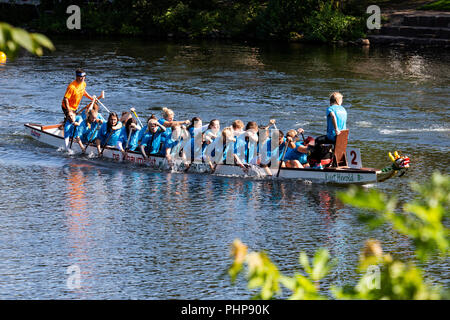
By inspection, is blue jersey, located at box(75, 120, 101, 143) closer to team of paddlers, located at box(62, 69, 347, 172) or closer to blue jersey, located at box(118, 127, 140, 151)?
team of paddlers, located at box(62, 69, 347, 172)

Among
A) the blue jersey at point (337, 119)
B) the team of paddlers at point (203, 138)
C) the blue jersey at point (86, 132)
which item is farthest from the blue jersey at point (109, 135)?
the blue jersey at point (337, 119)

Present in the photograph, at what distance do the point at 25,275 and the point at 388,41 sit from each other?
35869mm

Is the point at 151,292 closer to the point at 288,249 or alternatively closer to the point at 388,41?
the point at 288,249

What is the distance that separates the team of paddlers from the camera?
649 inches

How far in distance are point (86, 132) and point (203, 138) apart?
3.89 m

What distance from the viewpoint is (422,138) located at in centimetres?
2223

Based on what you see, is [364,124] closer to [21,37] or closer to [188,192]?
[188,192]

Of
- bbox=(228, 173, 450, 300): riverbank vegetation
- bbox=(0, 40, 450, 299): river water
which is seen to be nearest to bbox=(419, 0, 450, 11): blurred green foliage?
bbox=(0, 40, 450, 299): river water

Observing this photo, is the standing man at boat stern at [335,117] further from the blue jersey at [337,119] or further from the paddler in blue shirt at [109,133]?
the paddler in blue shirt at [109,133]

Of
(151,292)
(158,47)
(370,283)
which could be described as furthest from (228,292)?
(158,47)

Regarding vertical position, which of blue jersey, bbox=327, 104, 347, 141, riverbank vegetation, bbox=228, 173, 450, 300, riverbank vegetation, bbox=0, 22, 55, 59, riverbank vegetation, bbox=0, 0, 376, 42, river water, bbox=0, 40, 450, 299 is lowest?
river water, bbox=0, 40, 450, 299

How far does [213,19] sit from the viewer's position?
48.1m

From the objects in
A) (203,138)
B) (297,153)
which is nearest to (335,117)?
(297,153)

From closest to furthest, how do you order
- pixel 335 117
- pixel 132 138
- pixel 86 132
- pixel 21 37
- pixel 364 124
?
pixel 21 37 → pixel 335 117 → pixel 132 138 → pixel 86 132 → pixel 364 124
